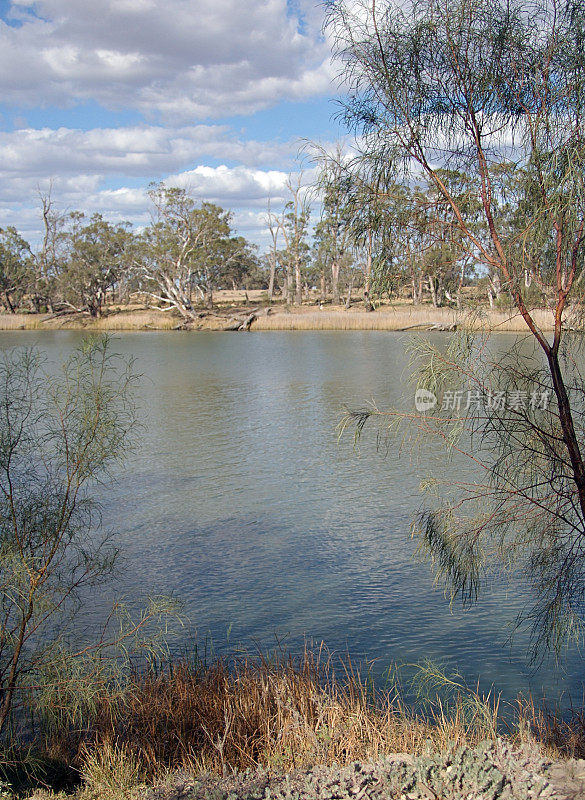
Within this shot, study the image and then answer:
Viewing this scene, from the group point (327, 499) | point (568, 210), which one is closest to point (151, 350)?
point (327, 499)

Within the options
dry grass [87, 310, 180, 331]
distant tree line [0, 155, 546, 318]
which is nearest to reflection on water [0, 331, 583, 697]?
distant tree line [0, 155, 546, 318]

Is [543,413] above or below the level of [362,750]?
above

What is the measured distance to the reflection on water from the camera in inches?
237

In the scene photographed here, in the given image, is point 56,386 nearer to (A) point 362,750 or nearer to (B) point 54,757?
(B) point 54,757

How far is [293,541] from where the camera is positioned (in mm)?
8266

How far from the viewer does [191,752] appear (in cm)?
397

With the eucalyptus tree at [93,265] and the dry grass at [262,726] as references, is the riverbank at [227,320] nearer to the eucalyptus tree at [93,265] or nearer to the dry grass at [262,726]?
the eucalyptus tree at [93,265]

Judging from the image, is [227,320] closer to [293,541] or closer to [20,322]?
[20,322]

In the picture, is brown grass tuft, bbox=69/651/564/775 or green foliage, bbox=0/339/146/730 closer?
brown grass tuft, bbox=69/651/564/775

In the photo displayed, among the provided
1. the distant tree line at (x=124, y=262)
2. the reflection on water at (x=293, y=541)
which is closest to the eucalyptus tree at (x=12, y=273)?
the distant tree line at (x=124, y=262)

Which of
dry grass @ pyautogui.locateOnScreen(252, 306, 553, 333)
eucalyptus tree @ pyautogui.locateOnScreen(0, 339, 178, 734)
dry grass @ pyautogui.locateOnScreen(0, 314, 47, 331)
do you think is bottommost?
eucalyptus tree @ pyautogui.locateOnScreen(0, 339, 178, 734)

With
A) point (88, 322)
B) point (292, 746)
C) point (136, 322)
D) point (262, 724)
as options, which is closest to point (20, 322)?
point (88, 322)

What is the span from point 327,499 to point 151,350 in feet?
70.3

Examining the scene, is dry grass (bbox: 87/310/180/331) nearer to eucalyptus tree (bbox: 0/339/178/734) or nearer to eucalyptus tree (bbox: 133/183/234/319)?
eucalyptus tree (bbox: 133/183/234/319)
